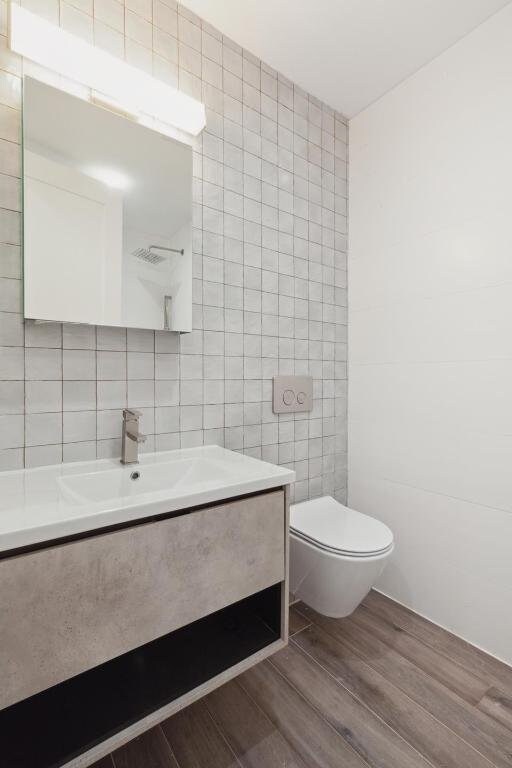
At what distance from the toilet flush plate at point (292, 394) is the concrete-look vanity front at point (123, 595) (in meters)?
0.56

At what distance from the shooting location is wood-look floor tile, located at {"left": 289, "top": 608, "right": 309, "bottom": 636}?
1611 mm

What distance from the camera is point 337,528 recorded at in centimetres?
157

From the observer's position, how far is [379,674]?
53.9 inches

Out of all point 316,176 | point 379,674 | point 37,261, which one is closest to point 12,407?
point 37,261

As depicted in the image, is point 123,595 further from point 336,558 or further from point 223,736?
point 336,558

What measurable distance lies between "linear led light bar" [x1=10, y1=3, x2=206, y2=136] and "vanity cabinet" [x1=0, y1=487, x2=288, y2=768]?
1.37 m

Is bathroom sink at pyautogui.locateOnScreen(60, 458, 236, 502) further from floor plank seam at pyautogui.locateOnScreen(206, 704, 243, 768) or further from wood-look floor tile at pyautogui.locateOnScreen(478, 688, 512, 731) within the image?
wood-look floor tile at pyautogui.locateOnScreen(478, 688, 512, 731)

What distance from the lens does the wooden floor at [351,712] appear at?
3.51 ft

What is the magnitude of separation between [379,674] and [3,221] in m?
1.96

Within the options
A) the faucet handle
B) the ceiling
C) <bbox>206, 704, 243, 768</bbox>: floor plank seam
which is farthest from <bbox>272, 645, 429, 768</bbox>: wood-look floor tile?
the ceiling

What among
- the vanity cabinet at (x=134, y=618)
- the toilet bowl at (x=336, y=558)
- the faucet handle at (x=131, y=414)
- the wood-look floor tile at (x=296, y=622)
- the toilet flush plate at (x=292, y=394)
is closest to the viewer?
the vanity cabinet at (x=134, y=618)

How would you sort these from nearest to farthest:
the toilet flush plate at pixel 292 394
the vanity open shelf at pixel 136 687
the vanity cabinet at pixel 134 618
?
the vanity cabinet at pixel 134 618
the vanity open shelf at pixel 136 687
the toilet flush plate at pixel 292 394

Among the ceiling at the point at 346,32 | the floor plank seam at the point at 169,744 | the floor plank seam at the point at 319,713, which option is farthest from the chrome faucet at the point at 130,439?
the ceiling at the point at 346,32

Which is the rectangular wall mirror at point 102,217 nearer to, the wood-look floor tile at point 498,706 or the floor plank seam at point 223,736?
the floor plank seam at point 223,736
